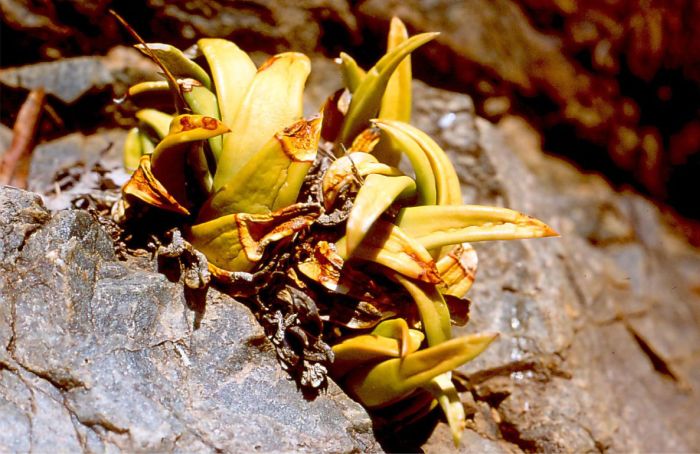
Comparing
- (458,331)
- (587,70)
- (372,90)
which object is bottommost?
(458,331)

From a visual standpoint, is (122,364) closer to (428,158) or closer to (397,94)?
(428,158)

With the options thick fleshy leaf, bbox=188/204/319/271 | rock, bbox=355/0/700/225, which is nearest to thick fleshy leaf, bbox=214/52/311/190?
thick fleshy leaf, bbox=188/204/319/271

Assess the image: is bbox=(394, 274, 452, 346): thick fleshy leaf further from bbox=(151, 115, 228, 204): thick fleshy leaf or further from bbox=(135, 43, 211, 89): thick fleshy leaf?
bbox=(135, 43, 211, 89): thick fleshy leaf

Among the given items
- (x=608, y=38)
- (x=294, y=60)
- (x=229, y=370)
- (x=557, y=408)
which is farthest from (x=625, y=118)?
(x=229, y=370)

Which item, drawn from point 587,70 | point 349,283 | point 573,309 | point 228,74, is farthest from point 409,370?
point 587,70

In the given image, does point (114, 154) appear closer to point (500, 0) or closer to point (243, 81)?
point (243, 81)

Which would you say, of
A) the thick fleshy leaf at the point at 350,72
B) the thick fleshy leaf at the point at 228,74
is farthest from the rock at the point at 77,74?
the thick fleshy leaf at the point at 350,72
